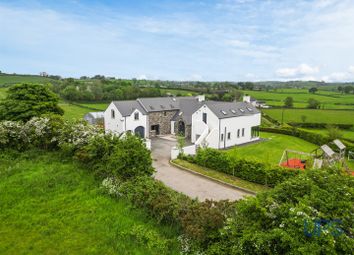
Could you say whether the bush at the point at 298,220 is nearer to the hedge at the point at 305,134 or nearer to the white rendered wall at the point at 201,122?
the white rendered wall at the point at 201,122

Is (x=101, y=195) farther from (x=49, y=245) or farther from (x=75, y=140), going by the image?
(x=75, y=140)

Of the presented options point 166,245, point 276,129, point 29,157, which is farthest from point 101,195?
point 276,129

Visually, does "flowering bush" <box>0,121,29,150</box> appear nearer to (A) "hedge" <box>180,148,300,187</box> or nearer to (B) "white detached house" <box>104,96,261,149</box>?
(A) "hedge" <box>180,148,300,187</box>

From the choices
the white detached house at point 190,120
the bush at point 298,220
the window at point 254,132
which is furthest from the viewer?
the window at point 254,132

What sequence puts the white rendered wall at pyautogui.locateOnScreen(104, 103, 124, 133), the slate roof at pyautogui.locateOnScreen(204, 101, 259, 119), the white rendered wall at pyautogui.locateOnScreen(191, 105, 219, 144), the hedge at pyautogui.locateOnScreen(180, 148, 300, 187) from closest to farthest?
the hedge at pyautogui.locateOnScreen(180, 148, 300, 187)
the white rendered wall at pyautogui.locateOnScreen(191, 105, 219, 144)
the slate roof at pyautogui.locateOnScreen(204, 101, 259, 119)
the white rendered wall at pyautogui.locateOnScreen(104, 103, 124, 133)

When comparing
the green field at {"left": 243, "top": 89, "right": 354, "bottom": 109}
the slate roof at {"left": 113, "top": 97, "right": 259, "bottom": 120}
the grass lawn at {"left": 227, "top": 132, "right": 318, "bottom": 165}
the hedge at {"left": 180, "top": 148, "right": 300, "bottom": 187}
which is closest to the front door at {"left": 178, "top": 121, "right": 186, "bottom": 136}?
the slate roof at {"left": 113, "top": 97, "right": 259, "bottom": 120}

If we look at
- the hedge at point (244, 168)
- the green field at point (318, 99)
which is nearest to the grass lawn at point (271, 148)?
the hedge at point (244, 168)

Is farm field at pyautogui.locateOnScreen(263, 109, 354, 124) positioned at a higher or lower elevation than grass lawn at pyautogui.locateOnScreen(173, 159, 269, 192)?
higher
